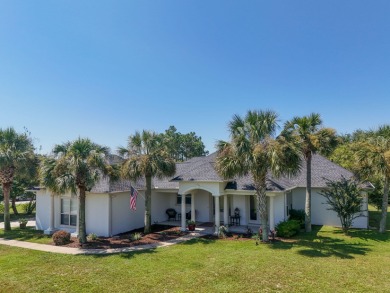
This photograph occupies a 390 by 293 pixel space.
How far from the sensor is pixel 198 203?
2394 cm

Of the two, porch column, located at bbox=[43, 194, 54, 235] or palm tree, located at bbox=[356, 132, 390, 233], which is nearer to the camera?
palm tree, located at bbox=[356, 132, 390, 233]

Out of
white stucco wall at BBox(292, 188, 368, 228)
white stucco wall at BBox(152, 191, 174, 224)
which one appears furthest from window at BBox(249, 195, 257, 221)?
white stucco wall at BBox(152, 191, 174, 224)

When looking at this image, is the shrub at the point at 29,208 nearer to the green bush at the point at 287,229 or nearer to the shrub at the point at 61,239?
the shrub at the point at 61,239

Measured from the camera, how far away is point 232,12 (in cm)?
1566

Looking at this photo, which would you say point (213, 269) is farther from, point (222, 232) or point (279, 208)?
point (279, 208)

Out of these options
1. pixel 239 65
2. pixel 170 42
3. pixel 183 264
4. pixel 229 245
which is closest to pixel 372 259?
pixel 229 245

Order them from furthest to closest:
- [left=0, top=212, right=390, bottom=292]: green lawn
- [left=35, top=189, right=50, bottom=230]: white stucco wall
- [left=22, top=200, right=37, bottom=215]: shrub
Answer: [left=22, top=200, right=37, bottom=215]: shrub → [left=35, top=189, right=50, bottom=230]: white stucco wall → [left=0, top=212, right=390, bottom=292]: green lawn

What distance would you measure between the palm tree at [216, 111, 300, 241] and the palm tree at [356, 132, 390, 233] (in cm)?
624

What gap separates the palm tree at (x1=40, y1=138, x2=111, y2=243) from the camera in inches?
604

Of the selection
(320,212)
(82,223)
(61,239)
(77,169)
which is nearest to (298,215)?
(320,212)

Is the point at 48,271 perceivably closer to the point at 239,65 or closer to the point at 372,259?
the point at 372,259

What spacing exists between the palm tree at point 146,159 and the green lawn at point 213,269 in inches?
205

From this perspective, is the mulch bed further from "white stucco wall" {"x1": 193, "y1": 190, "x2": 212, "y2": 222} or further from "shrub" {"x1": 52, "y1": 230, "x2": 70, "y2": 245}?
"white stucco wall" {"x1": 193, "y1": 190, "x2": 212, "y2": 222}

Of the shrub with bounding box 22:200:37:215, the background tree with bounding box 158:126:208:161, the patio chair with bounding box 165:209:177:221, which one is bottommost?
the shrub with bounding box 22:200:37:215
